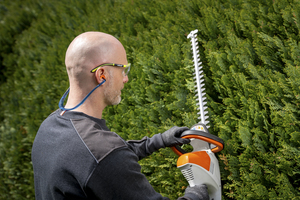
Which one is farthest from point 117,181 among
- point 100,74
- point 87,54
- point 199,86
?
point 199,86

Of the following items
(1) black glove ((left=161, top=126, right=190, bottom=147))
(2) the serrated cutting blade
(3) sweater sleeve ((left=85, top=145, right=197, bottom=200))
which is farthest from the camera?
(2) the serrated cutting blade

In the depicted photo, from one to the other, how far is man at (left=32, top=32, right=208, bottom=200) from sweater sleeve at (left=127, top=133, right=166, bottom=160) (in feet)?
0.83

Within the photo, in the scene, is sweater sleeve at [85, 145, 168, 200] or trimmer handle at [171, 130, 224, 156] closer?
sweater sleeve at [85, 145, 168, 200]

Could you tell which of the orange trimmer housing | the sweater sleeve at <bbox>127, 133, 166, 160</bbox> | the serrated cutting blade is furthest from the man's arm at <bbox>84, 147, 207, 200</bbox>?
the serrated cutting blade

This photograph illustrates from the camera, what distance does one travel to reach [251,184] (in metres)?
2.37

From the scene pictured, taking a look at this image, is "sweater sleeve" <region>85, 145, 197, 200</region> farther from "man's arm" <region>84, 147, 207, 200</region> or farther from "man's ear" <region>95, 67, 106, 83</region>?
"man's ear" <region>95, 67, 106, 83</region>

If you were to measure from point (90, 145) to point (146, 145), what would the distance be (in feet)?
2.92

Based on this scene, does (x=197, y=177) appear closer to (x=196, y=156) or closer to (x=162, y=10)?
(x=196, y=156)

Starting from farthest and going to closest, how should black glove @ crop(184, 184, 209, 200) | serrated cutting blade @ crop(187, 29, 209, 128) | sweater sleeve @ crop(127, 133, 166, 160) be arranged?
serrated cutting blade @ crop(187, 29, 209, 128)
sweater sleeve @ crop(127, 133, 166, 160)
black glove @ crop(184, 184, 209, 200)

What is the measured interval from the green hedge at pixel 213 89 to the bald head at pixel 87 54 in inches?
46.3

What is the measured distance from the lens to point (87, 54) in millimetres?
2021

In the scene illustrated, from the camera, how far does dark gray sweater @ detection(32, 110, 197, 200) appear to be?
1.69 metres

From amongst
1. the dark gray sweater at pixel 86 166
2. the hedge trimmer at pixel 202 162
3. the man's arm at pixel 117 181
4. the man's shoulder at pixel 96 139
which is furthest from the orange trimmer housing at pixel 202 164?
the man's shoulder at pixel 96 139

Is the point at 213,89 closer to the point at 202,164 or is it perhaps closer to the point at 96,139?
the point at 202,164
